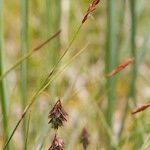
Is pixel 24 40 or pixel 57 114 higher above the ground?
pixel 24 40

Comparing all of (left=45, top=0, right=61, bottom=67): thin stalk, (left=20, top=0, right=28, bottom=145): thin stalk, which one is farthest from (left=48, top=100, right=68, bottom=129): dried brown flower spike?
(left=45, top=0, right=61, bottom=67): thin stalk

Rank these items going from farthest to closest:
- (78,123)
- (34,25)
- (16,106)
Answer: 1. (34,25)
2. (16,106)
3. (78,123)

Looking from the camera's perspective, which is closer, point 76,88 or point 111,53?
point 76,88

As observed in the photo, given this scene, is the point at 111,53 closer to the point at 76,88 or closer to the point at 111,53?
the point at 111,53

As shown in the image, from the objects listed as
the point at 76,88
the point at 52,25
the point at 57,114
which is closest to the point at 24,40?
the point at 76,88

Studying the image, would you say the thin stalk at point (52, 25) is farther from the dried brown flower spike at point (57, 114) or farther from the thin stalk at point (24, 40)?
the dried brown flower spike at point (57, 114)

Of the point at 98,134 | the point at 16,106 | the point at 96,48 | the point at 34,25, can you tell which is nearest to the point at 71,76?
the point at 16,106

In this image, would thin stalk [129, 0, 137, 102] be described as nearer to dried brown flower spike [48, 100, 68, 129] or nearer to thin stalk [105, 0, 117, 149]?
thin stalk [105, 0, 117, 149]

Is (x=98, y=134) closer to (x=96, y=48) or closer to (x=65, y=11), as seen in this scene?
(x=65, y=11)

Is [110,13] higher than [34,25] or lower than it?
lower

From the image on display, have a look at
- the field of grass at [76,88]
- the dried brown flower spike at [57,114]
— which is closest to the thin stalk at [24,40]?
the field of grass at [76,88]

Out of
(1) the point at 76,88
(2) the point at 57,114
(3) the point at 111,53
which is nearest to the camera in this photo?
(2) the point at 57,114
